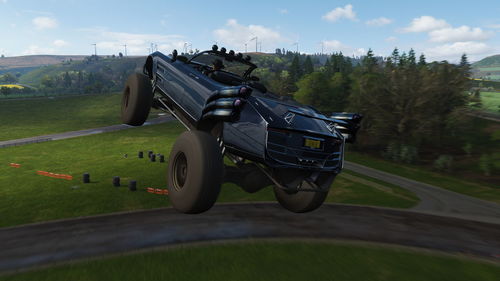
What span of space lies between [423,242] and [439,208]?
8744 mm

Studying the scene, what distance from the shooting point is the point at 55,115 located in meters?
70.1

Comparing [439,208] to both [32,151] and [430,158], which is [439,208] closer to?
[430,158]

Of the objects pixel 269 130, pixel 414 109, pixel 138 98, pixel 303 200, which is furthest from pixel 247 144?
A: pixel 414 109

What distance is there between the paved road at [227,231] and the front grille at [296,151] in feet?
14.0

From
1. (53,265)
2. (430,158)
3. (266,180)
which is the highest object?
(266,180)

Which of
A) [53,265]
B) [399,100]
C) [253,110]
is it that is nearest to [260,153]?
[253,110]

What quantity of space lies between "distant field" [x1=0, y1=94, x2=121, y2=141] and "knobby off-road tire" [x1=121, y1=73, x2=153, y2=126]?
50.0 meters

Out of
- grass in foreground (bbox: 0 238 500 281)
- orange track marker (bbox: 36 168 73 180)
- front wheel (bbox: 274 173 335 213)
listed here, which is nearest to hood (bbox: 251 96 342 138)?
front wheel (bbox: 274 173 335 213)

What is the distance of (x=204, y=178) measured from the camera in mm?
4676

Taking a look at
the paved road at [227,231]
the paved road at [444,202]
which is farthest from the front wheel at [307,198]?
the paved road at [444,202]

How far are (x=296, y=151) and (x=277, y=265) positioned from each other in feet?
9.80

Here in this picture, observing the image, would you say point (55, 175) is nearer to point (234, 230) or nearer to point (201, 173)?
point (234, 230)

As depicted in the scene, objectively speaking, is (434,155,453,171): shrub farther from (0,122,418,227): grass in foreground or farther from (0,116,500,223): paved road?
(0,122,418,227): grass in foreground

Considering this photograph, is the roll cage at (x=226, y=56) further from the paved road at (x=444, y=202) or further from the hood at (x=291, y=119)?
the paved road at (x=444, y=202)
